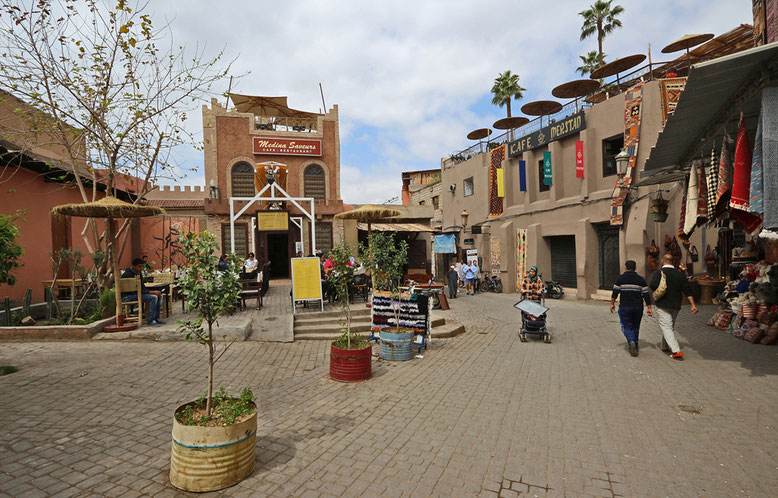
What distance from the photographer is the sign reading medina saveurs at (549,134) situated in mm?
15672

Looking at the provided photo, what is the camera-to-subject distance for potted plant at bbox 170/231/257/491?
124 inches

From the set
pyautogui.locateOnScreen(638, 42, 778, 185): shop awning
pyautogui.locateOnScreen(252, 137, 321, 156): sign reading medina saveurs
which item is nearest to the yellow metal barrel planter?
pyautogui.locateOnScreen(638, 42, 778, 185): shop awning

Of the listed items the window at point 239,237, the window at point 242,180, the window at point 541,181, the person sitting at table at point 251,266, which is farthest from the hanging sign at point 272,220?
the window at point 541,181

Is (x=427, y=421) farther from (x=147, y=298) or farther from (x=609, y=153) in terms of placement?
(x=609, y=153)

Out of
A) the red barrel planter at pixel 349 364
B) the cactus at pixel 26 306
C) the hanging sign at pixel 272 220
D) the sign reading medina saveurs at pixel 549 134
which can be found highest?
the sign reading medina saveurs at pixel 549 134

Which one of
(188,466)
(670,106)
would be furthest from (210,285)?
(670,106)

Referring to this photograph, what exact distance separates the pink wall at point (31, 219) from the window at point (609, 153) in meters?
17.8

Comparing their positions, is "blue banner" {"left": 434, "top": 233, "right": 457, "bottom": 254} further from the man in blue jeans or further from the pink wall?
the pink wall

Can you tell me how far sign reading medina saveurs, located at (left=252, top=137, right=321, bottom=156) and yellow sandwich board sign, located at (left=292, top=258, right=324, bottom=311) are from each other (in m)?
12.0

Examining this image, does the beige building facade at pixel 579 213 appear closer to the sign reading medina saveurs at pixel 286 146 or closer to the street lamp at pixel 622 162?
the street lamp at pixel 622 162

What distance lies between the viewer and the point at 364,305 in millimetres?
11148

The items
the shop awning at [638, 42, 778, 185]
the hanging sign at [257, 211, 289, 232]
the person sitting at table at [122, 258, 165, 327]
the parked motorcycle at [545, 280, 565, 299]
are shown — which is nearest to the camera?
the shop awning at [638, 42, 778, 185]

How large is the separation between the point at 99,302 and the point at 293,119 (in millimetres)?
14944

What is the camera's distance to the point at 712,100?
17.5 feet
